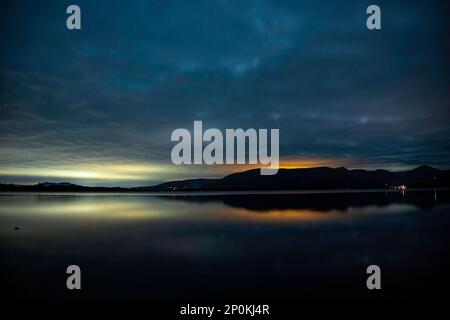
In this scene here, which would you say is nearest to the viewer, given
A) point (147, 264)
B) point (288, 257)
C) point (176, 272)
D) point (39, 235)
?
point (176, 272)

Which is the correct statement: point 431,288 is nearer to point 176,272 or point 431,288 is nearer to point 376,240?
point 376,240

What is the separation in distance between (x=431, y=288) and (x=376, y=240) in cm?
365

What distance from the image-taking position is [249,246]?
25.8 feet

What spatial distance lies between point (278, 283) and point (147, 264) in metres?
2.96

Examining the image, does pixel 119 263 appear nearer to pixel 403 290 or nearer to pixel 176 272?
pixel 176 272

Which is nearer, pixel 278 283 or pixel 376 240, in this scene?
pixel 278 283

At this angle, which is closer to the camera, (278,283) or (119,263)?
(278,283)
